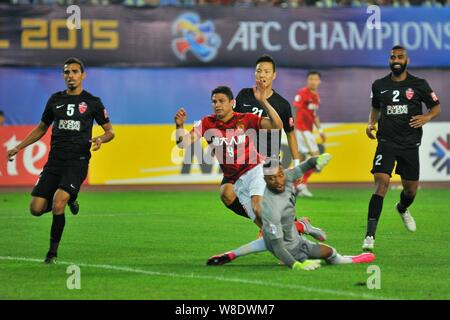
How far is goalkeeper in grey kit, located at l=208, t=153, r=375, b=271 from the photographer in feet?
34.7

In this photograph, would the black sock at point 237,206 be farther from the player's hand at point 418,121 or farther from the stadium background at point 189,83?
the stadium background at point 189,83

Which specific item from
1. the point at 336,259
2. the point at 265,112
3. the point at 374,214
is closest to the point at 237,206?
the point at 265,112

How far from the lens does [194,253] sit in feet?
41.8

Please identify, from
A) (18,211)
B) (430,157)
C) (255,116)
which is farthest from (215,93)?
(430,157)

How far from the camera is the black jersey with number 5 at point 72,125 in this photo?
1212 centimetres

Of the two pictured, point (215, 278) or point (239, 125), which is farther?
point (239, 125)

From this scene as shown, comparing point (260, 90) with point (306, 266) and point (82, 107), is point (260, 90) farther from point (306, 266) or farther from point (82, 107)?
point (306, 266)

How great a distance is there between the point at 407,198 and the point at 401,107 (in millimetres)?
1627

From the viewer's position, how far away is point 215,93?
12109 mm

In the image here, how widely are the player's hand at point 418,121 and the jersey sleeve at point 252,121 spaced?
217cm
